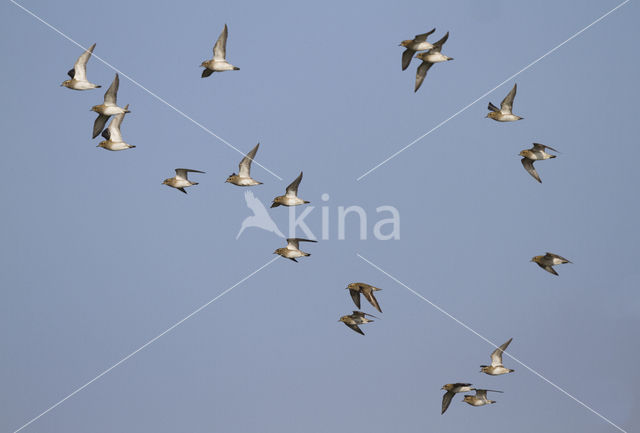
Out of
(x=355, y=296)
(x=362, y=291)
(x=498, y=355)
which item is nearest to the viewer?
(x=362, y=291)

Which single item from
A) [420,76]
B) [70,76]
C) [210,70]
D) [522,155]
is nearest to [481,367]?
[522,155]

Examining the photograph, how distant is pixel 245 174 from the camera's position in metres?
50.6

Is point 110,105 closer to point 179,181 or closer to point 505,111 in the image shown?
point 179,181

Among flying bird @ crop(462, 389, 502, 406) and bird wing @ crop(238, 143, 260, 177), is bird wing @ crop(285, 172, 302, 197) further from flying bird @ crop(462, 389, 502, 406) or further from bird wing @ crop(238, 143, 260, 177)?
flying bird @ crop(462, 389, 502, 406)

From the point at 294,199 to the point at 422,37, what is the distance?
29.7 ft

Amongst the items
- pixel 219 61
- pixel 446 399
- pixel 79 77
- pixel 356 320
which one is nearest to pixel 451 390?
pixel 446 399

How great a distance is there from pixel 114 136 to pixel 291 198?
819 centimetres

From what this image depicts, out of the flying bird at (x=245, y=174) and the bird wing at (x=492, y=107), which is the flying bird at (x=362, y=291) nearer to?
the flying bird at (x=245, y=174)

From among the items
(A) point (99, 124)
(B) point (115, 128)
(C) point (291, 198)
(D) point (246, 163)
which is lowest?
(C) point (291, 198)

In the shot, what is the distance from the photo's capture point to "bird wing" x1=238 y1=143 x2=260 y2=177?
50594 mm

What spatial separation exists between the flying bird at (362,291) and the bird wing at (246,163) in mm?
6987

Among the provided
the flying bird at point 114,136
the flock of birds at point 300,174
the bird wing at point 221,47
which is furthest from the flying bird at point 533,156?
the flying bird at point 114,136

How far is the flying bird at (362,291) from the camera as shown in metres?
47.5

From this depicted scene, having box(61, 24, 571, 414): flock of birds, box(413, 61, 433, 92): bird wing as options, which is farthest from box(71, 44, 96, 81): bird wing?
box(413, 61, 433, 92): bird wing
